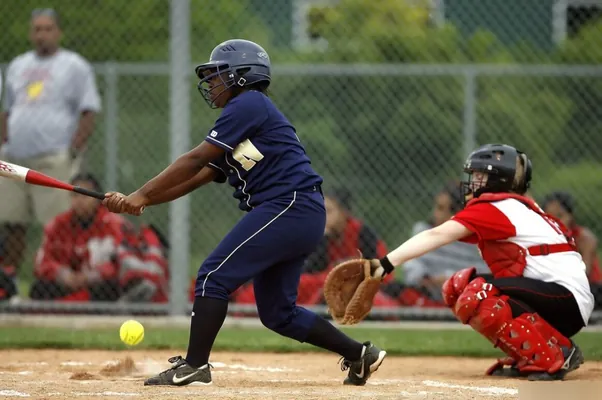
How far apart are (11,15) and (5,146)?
1.25 metres

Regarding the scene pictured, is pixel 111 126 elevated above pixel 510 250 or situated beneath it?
elevated above

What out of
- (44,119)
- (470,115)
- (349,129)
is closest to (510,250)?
(470,115)

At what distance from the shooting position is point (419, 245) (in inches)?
228

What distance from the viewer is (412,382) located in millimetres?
5746

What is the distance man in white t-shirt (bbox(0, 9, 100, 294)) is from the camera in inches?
350

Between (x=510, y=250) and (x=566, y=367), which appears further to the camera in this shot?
(x=510, y=250)

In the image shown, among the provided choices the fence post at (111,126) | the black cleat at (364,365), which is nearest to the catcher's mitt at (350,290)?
the black cleat at (364,365)

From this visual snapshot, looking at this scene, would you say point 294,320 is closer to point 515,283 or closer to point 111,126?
point 515,283

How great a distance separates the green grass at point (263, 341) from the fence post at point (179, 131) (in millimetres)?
439

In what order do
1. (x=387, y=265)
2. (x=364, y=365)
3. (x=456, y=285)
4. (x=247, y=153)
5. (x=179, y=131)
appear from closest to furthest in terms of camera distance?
(x=247, y=153)
(x=364, y=365)
(x=387, y=265)
(x=456, y=285)
(x=179, y=131)

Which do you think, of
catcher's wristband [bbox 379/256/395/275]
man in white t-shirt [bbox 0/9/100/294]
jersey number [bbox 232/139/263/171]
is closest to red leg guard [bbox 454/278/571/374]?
catcher's wristband [bbox 379/256/395/275]

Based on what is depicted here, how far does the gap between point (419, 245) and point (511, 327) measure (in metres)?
0.66

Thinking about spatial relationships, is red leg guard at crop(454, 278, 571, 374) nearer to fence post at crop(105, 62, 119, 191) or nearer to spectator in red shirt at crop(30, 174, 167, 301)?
spectator in red shirt at crop(30, 174, 167, 301)

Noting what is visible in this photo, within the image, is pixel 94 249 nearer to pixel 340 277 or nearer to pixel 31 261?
pixel 31 261
